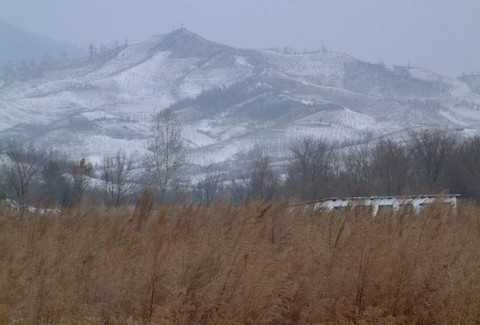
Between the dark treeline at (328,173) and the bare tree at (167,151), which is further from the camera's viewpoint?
the bare tree at (167,151)

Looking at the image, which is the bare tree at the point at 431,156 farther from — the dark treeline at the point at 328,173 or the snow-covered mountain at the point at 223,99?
the snow-covered mountain at the point at 223,99

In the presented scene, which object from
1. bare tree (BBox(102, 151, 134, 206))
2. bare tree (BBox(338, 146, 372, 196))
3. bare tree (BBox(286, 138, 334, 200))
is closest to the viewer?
bare tree (BBox(102, 151, 134, 206))

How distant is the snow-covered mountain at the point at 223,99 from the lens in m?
104

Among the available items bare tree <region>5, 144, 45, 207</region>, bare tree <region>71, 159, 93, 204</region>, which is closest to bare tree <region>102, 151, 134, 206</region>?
bare tree <region>71, 159, 93, 204</region>

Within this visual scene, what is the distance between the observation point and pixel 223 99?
146750 mm

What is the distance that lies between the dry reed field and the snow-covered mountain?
7285 centimetres

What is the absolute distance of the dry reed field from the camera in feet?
23.6

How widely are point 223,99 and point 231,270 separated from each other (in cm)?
13983

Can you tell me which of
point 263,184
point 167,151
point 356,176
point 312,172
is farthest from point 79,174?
point 312,172

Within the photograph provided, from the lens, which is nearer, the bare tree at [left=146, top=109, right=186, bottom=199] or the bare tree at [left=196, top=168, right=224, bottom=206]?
the bare tree at [left=196, top=168, right=224, bottom=206]

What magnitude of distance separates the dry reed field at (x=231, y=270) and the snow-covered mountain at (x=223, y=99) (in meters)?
72.8

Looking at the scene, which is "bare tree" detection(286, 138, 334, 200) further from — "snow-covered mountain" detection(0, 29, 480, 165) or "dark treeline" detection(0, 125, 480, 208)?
"snow-covered mountain" detection(0, 29, 480, 165)

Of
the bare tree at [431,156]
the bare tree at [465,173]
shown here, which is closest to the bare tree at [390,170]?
the bare tree at [431,156]

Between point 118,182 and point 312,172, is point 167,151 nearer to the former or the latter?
point 118,182
